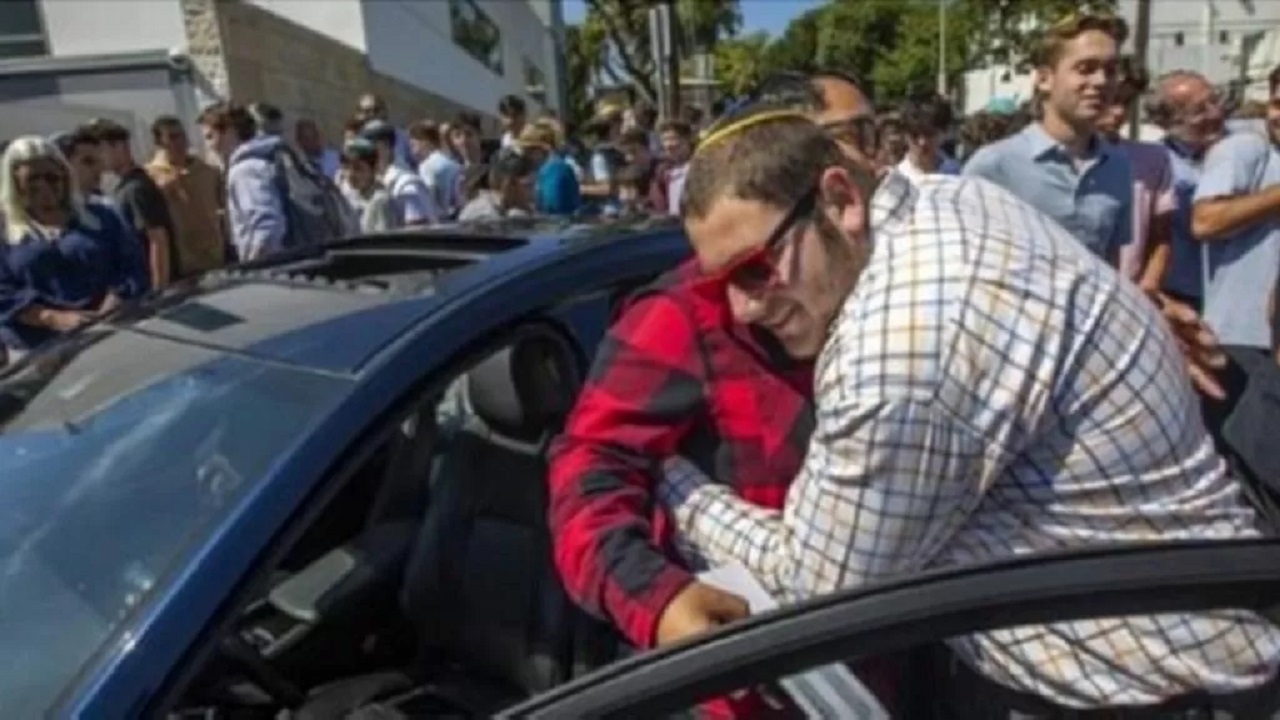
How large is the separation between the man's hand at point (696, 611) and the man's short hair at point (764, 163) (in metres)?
0.51

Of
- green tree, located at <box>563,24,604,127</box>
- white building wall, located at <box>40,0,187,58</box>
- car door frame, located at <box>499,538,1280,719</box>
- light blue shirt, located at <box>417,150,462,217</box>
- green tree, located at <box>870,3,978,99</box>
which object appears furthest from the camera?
green tree, located at <box>870,3,978,99</box>

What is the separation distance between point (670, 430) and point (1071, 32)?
2.57 metres

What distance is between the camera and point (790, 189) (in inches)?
60.9

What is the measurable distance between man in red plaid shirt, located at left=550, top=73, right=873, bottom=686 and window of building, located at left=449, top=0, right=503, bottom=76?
106 ft

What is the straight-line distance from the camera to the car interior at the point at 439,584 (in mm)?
2240

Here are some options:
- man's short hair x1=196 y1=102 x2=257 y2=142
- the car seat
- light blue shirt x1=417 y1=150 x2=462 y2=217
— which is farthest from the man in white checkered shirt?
light blue shirt x1=417 y1=150 x2=462 y2=217

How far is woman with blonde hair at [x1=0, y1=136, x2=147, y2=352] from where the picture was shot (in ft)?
16.1

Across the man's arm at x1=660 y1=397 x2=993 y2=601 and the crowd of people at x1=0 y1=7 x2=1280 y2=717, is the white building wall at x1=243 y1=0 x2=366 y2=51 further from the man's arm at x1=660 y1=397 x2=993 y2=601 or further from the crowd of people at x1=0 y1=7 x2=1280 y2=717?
the man's arm at x1=660 y1=397 x2=993 y2=601

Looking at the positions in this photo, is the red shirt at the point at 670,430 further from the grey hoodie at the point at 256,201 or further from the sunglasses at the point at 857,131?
the grey hoodie at the point at 256,201

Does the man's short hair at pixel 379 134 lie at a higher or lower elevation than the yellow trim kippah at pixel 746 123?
lower

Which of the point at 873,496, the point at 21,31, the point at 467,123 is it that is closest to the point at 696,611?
the point at 873,496

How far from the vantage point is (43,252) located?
16.2ft

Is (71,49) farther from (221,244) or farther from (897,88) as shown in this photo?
(897,88)

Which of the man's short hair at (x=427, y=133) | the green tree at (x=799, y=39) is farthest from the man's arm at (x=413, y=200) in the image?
the green tree at (x=799, y=39)
